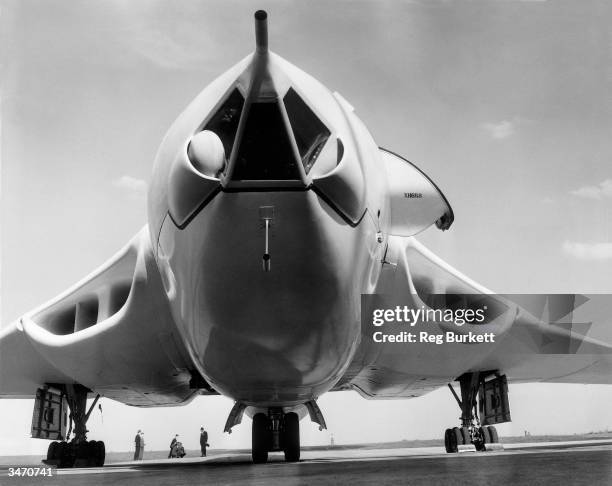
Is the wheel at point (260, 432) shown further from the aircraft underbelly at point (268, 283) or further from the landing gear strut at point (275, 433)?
the aircraft underbelly at point (268, 283)

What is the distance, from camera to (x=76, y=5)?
580cm

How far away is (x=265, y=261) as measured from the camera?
4.07m

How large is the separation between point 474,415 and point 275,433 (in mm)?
4132

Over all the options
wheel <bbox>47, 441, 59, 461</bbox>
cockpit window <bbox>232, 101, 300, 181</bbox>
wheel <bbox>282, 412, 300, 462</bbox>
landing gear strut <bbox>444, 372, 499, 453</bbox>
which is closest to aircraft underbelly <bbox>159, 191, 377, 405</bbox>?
cockpit window <bbox>232, 101, 300, 181</bbox>

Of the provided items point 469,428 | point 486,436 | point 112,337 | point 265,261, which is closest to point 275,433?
point 112,337

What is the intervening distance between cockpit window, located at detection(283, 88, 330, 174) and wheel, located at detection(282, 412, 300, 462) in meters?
3.25

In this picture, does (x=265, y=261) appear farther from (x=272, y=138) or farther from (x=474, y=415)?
(x=474, y=415)

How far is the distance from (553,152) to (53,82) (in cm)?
452

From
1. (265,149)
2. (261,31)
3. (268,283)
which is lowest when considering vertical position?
(268,283)

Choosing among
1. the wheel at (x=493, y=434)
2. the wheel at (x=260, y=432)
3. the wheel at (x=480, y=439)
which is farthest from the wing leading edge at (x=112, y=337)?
the wheel at (x=493, y=434)

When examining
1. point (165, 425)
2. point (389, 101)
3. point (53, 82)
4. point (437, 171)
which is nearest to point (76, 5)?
point (53, 82)

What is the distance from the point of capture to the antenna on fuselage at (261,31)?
347 cm

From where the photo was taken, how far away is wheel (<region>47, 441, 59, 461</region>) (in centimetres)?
865

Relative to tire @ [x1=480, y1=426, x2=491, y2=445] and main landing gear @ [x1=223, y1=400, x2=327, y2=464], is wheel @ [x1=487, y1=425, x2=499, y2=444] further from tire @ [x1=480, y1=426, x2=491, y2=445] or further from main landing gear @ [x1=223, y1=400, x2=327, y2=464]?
main landing gear @ [x1=223, y1=400, x2=327, y2=464]
